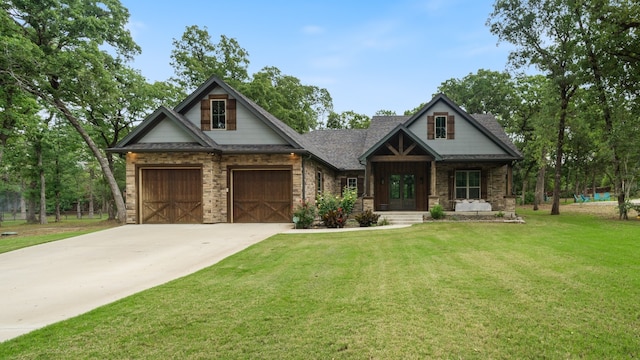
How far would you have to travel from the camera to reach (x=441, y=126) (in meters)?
18.3

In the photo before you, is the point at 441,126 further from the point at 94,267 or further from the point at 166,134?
the point at 94,267

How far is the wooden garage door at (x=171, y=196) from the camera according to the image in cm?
1429

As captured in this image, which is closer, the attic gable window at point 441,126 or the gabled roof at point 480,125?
the gabled roof at point 480,125

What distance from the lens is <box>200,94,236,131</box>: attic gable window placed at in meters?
15.2

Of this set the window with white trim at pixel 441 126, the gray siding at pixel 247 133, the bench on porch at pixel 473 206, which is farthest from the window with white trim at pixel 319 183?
the bench on porch at pixel 473 206

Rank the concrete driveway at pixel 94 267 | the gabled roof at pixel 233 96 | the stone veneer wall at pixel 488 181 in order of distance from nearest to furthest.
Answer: the concrete driveway at pixel 94 267, the gabled roof at pixel 233 96, the stone veneer wall at pixel 488 181

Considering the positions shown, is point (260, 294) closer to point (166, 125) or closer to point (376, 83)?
point (166, 125)

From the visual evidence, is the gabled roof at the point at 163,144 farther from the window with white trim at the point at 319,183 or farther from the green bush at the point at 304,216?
the window with white trim at the point at 319,183

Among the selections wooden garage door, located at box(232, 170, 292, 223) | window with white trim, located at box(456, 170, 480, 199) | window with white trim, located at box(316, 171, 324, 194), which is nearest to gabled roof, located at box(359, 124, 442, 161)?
window with white trim, located at box(316, 171, 324, 194)

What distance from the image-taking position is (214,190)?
14352 mm

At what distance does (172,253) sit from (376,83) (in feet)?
84.8

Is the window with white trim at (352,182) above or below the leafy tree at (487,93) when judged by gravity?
below

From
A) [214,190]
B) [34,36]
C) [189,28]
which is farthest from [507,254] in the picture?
[189,28]

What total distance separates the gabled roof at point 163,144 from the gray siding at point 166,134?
0.10m
